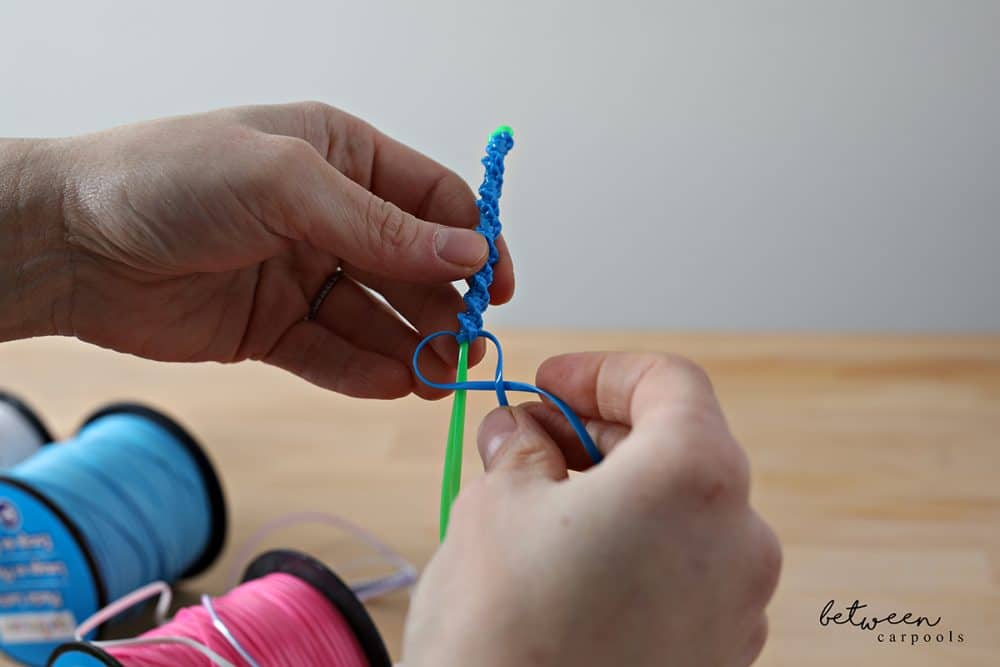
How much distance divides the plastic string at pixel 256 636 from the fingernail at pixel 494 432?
1.35ft

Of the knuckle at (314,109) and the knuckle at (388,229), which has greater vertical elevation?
the knuckle at (314,109)

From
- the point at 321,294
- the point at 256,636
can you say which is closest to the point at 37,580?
the point at 256,636

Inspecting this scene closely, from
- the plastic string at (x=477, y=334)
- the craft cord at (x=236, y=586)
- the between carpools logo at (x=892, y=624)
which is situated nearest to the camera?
the plastic string at (x=477, y=334)

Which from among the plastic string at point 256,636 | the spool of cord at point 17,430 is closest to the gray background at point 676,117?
the spool of cord at point 17,430

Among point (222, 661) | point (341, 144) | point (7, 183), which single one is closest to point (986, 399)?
point (341, 144)

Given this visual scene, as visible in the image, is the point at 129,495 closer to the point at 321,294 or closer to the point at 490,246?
the point at 321,294

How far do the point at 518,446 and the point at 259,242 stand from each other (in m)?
0.40

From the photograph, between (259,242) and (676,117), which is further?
(676,117)

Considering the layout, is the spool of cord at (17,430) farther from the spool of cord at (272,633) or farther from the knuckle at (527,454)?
the knuckle at (527,454)

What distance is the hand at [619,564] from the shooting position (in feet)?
2.07

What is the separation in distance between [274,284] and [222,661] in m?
0.41

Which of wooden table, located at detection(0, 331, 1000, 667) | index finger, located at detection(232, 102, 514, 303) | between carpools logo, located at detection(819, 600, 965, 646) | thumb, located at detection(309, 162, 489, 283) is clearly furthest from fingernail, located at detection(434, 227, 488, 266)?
between carpools logo, located at detection(819, 600, 965, 646)

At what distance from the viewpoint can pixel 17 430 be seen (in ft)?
5.15

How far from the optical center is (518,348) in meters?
1.98
